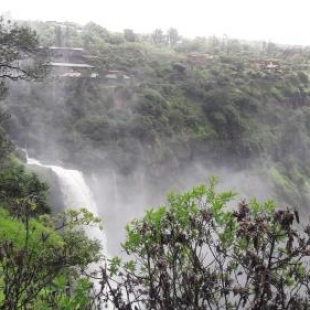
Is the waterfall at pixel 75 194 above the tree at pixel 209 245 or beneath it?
beneath

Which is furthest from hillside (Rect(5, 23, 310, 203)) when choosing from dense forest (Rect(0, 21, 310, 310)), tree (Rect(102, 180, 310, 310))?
tree (Rect(102, 180, 310, 310))

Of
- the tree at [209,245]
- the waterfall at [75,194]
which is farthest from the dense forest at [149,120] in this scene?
the tree at [209,245]

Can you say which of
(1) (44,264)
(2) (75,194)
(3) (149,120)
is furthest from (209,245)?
(3) (149,120)

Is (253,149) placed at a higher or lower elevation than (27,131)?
lower

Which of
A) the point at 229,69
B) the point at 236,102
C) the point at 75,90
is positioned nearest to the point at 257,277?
the point at 75,90

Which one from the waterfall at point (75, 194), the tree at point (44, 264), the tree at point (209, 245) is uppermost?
the tree at point (209, 245)

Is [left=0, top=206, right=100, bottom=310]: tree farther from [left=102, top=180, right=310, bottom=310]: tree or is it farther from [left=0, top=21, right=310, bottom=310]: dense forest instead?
[left=0, top=21, right=310, bottom=310]: dense forest

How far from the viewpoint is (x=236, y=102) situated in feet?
196

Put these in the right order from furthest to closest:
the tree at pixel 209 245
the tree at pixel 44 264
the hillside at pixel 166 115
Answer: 1. the hillside at pixel 166 115
2. the tree at pixel 44 264
3. the tree at pixel 209 245

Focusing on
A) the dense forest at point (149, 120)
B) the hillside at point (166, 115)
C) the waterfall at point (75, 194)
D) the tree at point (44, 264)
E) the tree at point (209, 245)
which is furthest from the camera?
the hillside at point (166, 115)

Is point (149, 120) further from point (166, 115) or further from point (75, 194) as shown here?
point (75, 194)

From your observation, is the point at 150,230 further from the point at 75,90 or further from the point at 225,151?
the point at 225,151

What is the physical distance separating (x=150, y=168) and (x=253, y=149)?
52.0 feet

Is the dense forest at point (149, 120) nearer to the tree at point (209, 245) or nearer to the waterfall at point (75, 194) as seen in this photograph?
the waterfall at point (75, 194)
